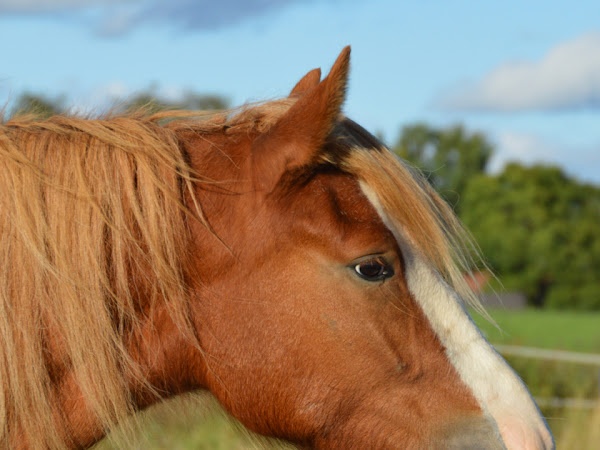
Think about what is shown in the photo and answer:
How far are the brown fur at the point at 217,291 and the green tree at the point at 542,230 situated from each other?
176 ft

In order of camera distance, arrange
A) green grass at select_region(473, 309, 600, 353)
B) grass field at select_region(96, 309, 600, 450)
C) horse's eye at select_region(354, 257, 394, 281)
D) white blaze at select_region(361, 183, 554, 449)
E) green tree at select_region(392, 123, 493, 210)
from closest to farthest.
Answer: white blaze at select_region(361, 183, 554, 449), horse's eye at select_region(354, 257, 394, 281), grass field at select_region(96, 309, 600, 450), green grass at select_region(473, 309, 600, 353), green tree at select_region(392, 123, 493, 210)

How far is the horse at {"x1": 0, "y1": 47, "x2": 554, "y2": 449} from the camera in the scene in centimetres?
197

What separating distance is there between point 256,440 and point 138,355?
22.4 inches

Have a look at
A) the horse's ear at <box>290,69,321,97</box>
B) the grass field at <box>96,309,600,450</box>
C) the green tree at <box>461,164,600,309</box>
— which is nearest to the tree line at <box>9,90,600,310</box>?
the green tree at <box>461,164,600,309</box>

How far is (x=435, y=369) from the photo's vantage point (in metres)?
2.04

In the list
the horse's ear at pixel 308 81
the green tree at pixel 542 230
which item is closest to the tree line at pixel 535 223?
the green tree at pixel 542 230

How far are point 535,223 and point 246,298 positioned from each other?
6234cm

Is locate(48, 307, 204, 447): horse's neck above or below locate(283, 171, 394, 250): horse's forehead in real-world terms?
below

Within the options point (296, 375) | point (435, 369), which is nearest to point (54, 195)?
point (296, 375)

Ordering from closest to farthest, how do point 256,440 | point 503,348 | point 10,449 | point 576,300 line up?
1. point 10,449
2. point 256,440
3. point 503,348
4. point 576,300

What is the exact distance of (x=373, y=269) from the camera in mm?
2055

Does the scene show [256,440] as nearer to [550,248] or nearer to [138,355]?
[138,355]

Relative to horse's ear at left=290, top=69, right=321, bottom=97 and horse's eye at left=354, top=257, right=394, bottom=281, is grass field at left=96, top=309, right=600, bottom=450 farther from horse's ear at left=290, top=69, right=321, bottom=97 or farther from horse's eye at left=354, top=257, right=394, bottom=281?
horse's ear at left=290, top=69, right=321, bottom=97

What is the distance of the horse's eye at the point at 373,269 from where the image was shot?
204 centimetres
